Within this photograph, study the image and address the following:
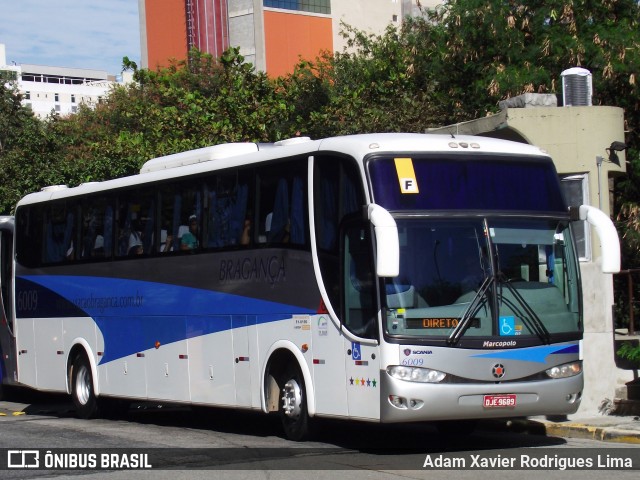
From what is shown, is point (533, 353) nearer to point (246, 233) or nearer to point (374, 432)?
point (374, 432)

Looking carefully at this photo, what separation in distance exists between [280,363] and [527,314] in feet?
11.4

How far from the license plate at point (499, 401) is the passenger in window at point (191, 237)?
553 cm

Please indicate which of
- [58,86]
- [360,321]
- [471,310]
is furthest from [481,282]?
[58,86]

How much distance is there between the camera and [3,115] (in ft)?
159

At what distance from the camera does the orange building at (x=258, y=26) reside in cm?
7838

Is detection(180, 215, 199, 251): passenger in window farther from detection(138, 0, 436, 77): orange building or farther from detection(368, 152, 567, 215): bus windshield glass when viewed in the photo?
detection(138, 0, 436, 77): orange building

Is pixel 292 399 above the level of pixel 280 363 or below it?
below

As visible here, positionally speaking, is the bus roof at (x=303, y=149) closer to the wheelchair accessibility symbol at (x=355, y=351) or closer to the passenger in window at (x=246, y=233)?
the passenger in window at (x=246, y=233)

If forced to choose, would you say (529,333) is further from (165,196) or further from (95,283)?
(95,283)

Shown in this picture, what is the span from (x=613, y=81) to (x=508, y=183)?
1442 cm

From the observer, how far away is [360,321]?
12320 mm

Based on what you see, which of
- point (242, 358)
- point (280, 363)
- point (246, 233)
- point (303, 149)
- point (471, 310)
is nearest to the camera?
point (471, 310)

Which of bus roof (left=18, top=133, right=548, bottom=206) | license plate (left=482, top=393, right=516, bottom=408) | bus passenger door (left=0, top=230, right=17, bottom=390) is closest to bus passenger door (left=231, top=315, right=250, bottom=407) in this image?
bus roof (left=18, top=133, right=548, bottom=206)

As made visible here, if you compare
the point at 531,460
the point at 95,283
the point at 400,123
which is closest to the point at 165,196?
the point at 95,283
